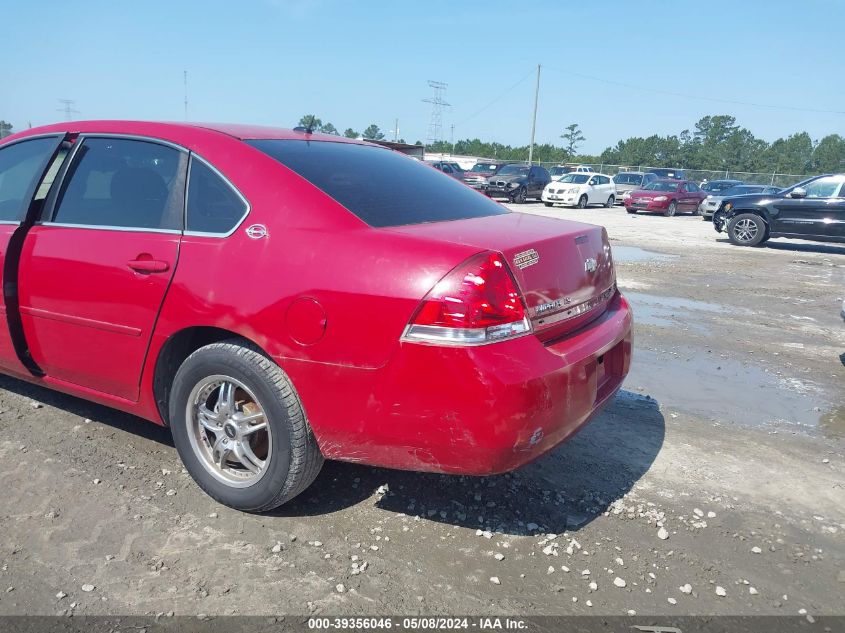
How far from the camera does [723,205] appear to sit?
16.6 meters

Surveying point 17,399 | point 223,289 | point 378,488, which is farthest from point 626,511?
point 17,399

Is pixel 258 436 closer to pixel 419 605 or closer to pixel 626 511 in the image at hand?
pixel 419 605

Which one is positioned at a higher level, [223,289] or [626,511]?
[223,289]

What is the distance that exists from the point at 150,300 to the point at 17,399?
6.38 feet

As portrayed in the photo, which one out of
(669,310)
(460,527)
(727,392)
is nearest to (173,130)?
(460,527)

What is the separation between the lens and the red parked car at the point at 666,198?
27.2m

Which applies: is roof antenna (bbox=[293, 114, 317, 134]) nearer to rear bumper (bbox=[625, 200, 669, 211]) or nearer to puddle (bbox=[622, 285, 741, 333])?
puddle (bbox=[622, 285, 741, 333])

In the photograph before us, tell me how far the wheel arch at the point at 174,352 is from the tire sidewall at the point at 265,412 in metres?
0.11

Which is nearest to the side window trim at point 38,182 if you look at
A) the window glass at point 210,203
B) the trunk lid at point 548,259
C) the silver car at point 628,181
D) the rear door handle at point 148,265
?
the rear door handle at point 148,265

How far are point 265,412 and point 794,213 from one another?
1520 cm

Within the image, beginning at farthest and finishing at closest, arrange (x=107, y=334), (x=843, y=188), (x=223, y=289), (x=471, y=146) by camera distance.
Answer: (x=471, y=146) → (x=843, y=188) → (x=107, y=334) → (x=223, y=289)

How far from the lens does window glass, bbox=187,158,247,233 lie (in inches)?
115

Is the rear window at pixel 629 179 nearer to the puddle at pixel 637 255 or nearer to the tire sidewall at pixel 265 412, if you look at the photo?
the puddle at pixel 637 255

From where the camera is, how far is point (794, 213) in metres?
14.8
